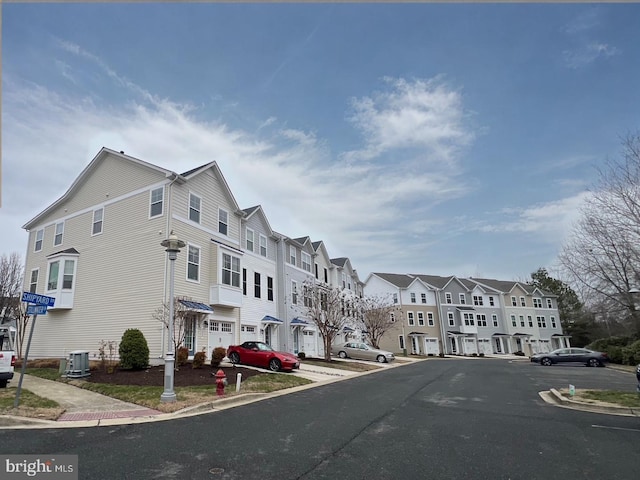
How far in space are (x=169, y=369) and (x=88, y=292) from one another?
42.2ft

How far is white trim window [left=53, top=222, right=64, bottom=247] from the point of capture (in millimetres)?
23797

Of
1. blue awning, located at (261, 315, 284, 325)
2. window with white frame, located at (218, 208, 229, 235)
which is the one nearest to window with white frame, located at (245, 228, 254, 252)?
window with white frame, located at (218, 208, 229, 235)

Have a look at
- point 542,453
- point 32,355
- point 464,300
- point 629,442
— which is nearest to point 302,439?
point 542,453

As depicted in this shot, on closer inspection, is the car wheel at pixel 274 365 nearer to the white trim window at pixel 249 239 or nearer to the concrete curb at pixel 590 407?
the white trim window at pixel 249 239

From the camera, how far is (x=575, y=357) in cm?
3341

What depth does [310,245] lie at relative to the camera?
35.1m

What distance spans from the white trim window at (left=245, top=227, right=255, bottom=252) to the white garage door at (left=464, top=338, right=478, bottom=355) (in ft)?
128

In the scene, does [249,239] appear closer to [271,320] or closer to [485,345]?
[271,320]

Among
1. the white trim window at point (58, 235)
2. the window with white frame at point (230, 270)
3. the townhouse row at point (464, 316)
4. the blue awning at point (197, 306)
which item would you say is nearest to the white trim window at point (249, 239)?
the window with white frame at point (230, 270)

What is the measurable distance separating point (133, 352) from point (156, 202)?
24.8ft

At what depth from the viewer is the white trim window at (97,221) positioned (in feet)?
72.0

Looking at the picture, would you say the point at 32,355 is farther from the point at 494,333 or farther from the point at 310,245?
the point at 494,333

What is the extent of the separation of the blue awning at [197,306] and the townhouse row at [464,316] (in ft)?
114

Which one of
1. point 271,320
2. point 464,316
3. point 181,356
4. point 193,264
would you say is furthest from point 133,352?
point 464,316
